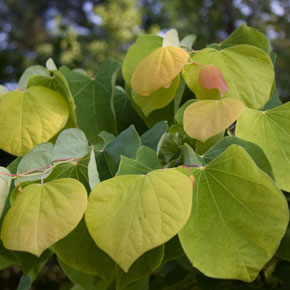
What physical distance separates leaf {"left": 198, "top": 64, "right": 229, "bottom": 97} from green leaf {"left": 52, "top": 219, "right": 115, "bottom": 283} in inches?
9.0

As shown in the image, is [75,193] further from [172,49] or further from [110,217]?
[172,49]

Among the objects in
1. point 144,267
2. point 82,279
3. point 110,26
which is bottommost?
point 110,26

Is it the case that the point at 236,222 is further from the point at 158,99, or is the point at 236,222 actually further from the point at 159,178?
the point at 158,99

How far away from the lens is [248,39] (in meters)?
0.59

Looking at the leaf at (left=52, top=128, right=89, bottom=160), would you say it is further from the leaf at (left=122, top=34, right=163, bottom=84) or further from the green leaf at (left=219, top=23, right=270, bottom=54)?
the green leaf at (left=219, top=23, right=270, bottom=54)

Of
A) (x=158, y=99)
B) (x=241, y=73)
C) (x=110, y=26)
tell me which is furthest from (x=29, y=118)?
(x=110, y=26)

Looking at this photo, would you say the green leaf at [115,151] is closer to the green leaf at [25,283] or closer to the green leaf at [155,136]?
the green leaf at [155,136]

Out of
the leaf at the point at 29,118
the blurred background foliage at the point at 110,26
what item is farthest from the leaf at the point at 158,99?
the blurred background foliage at the point at 110,26

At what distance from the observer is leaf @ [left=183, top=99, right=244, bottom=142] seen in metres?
0.43

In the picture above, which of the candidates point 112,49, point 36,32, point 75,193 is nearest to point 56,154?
point 75,193

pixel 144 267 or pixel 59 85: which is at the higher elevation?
pixel 59 85

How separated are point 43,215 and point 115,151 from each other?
0.13 metres

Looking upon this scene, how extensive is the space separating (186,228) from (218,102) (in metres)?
0.15

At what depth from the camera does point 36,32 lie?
10344mm
